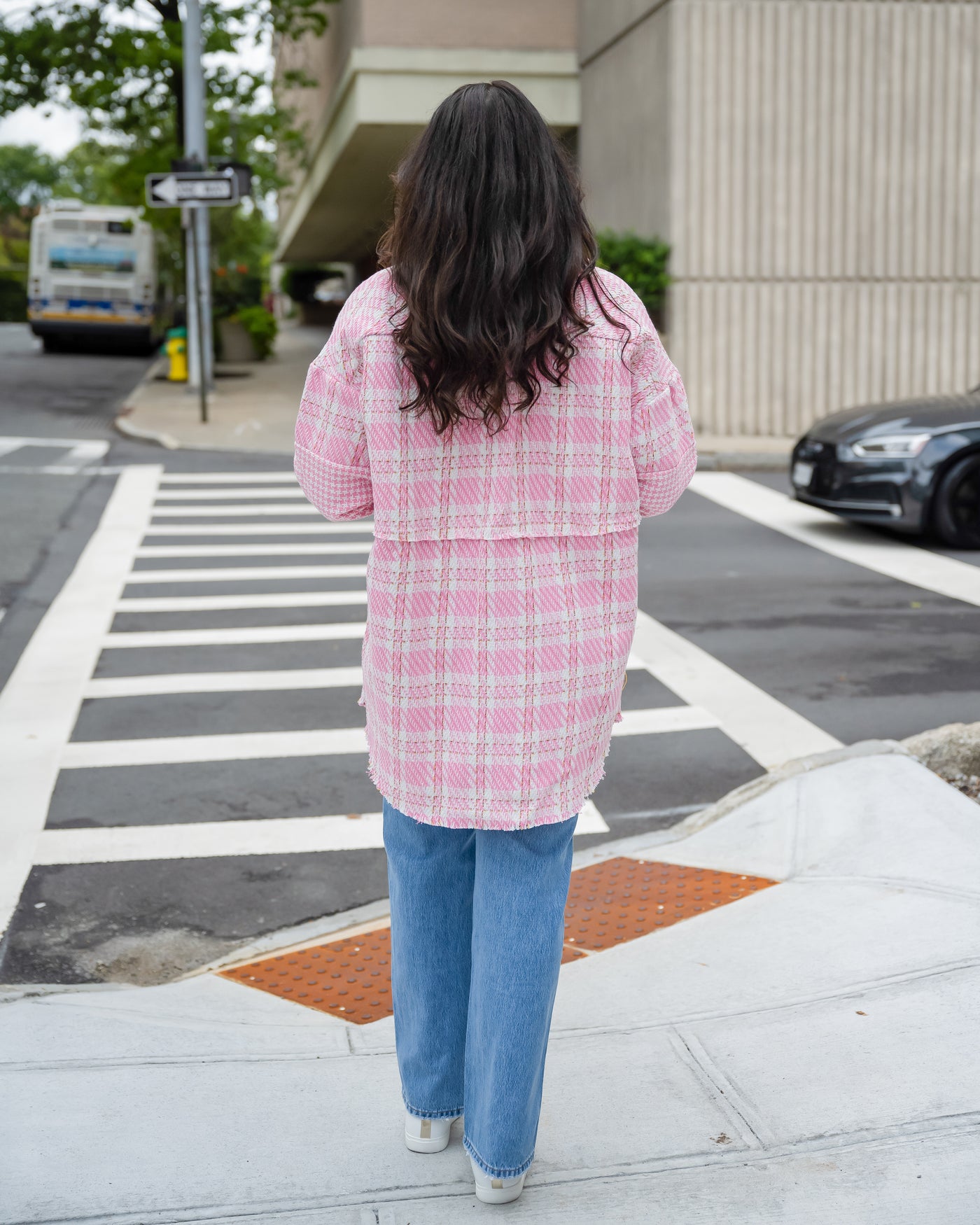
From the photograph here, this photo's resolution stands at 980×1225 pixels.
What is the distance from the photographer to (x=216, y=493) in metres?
13.3

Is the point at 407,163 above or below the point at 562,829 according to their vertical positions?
above

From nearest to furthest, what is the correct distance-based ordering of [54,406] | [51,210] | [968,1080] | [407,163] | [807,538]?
[407,163]
[968,1080]
[807,538]
[54,406]
[51,210]

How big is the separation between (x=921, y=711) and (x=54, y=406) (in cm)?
1674

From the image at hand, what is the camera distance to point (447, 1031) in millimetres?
2590

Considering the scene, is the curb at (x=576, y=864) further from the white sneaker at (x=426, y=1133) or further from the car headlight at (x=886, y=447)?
the car headlight at (x=886, y=447)

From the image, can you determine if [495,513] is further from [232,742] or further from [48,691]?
[48,691]

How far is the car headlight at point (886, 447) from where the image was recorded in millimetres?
10477

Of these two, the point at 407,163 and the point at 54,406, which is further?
the point at 54,406

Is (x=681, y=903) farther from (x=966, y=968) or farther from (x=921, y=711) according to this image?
(x=921, y=711)

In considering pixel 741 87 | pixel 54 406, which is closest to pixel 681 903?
pixel 741 87

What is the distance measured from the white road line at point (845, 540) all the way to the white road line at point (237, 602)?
3.81 metres

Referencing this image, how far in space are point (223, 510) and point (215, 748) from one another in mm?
6783

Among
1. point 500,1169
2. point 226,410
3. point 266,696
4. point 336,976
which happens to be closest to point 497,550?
point 500,1169

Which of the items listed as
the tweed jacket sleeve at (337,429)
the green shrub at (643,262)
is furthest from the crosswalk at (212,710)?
the green shrub at (643,262)
